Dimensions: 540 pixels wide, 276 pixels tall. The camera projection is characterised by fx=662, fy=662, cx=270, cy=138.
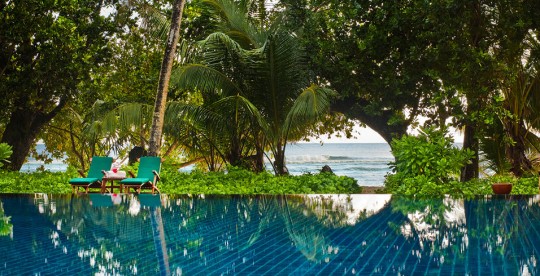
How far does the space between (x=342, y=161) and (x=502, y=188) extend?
48.1 meters

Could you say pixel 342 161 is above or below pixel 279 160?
below

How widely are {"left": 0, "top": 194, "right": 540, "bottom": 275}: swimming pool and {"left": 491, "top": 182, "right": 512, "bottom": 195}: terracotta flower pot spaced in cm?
76

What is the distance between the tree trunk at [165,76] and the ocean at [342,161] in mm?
30150

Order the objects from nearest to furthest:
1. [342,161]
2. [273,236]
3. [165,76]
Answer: [273,236], [165,76], [342,161]

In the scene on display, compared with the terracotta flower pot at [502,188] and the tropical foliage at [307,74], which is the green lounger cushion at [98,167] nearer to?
the tropical foliage at [307,74]

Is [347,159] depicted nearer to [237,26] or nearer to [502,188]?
[237,26]

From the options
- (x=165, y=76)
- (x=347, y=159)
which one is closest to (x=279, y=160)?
(x=165, y=76)

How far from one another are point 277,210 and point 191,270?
4.31 m

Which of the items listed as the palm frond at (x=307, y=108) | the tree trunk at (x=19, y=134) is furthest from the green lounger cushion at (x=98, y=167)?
the tree trunk at (x=19, y=134)

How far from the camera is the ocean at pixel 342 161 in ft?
158

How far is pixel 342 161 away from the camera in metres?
58.9

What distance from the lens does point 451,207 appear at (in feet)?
30.3

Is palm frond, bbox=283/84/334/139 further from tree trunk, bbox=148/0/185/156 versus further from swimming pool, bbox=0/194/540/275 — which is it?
tree trunk, bbox=148/0/185/156

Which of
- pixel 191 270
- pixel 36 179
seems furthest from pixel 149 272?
pixel 36 179
